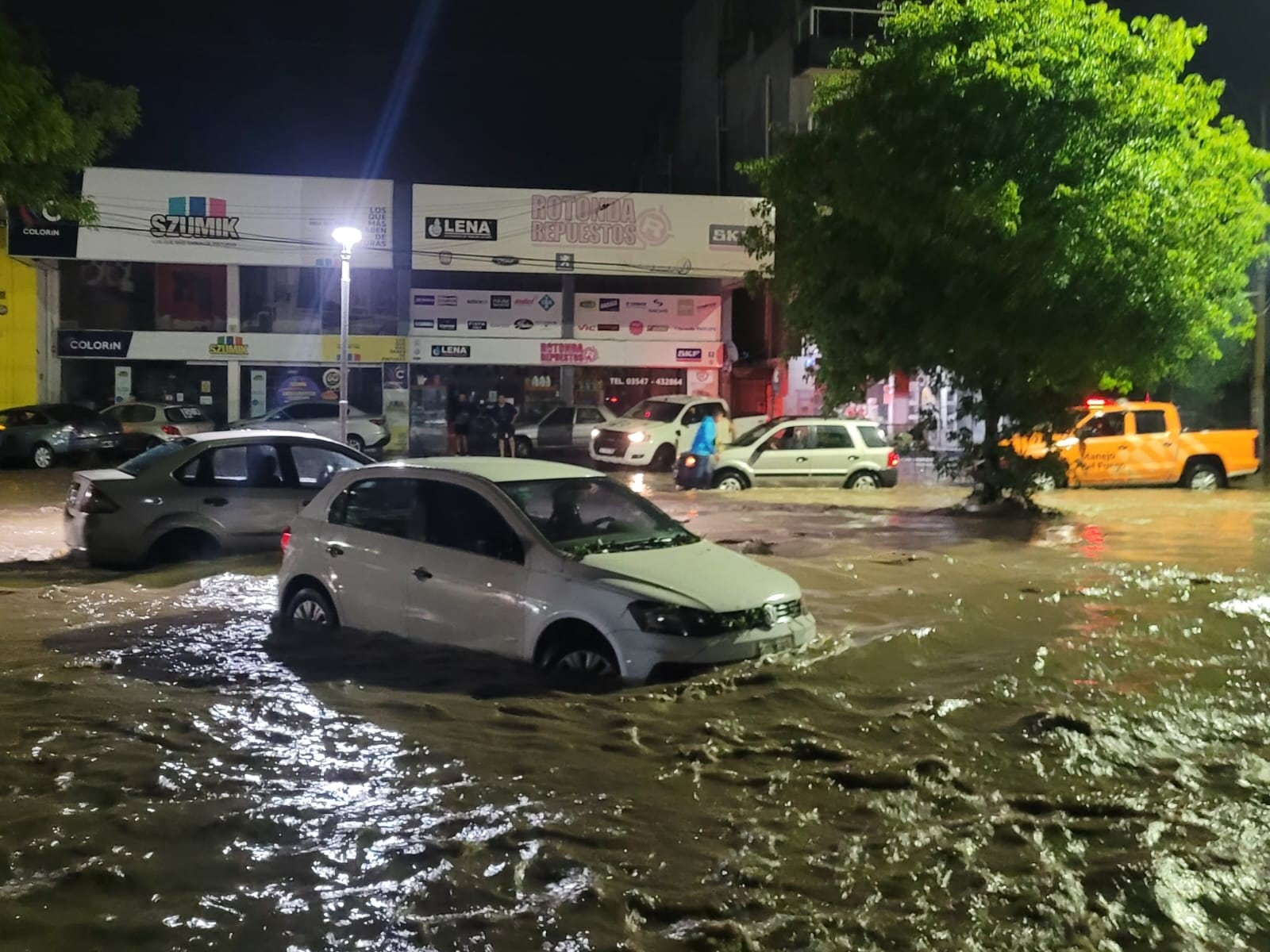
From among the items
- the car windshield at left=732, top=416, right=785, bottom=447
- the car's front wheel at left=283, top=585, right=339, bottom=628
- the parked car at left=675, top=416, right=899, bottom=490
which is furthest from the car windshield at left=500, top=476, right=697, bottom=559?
the car windshield at left=732, top=416, right=785, bottom=447

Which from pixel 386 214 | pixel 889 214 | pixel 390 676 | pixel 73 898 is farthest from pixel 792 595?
pixel 386 214

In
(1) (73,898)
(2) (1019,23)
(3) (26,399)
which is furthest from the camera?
(3) (26,399)

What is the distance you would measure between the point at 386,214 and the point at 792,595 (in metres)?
28.3

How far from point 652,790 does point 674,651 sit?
142 centimetres

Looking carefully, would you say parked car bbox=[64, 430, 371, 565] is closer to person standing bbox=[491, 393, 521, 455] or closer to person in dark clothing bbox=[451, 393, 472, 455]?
person in dark clothing bbox=[451, 393, 472, 455]

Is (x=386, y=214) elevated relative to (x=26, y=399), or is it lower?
elevated

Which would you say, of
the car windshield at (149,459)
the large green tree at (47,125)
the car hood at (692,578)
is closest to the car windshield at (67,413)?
the large green tree at (47,125)

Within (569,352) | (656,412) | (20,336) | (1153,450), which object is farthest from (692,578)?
(20,336)

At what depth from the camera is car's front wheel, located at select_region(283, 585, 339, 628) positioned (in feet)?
29.0

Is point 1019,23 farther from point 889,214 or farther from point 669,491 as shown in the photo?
point 669,491

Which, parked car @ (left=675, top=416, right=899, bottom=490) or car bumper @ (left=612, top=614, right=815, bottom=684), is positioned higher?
parked car @ (left=675, top=416, right=899, bottom=490)

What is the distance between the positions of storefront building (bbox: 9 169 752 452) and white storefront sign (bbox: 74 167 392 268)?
1.8 inches

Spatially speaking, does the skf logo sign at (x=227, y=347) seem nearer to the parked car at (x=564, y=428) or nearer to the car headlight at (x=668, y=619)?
the parked car at (x=564, y=428)

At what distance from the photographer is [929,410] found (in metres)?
18.6
